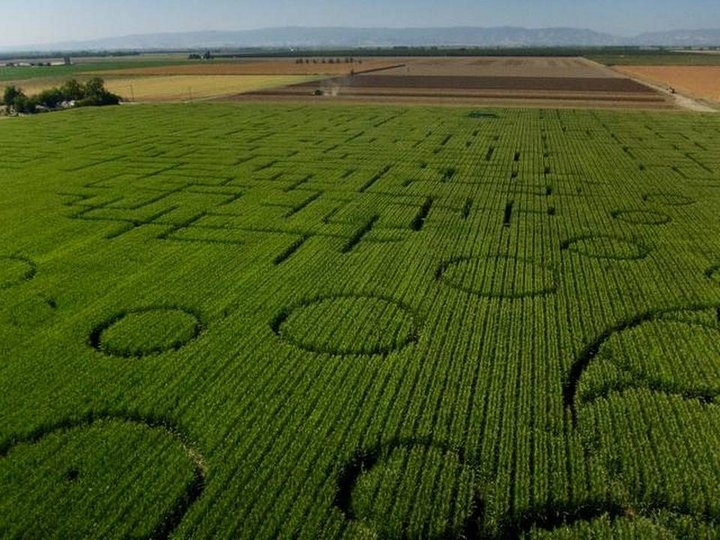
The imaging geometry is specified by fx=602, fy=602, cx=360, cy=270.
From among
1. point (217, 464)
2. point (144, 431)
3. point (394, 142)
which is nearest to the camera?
point (217, 464)

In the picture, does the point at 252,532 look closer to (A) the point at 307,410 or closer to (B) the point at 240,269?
(A) the point at 307,410

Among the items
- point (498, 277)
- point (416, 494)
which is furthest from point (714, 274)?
point (416, 494)

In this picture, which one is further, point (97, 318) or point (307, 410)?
point (97, 318)

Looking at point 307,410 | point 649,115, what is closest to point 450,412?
point 307,410

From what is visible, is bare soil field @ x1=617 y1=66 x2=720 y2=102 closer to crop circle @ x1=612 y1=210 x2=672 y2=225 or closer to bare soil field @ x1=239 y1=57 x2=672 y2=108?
bare soil field @ x1=239 y1=57 x2=672 y2=108

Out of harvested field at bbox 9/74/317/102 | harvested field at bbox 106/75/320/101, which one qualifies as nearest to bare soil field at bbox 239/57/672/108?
harvested field at bbox 106/75/320/101

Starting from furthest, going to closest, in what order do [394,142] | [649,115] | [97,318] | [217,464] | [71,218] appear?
[649,115] → [394,142] → [71,218] → [97,318] → [217,464]

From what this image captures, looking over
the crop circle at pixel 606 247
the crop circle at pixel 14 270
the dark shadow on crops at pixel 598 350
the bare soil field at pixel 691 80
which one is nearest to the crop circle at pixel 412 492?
the dark shadow on crops at pixel 598 350
